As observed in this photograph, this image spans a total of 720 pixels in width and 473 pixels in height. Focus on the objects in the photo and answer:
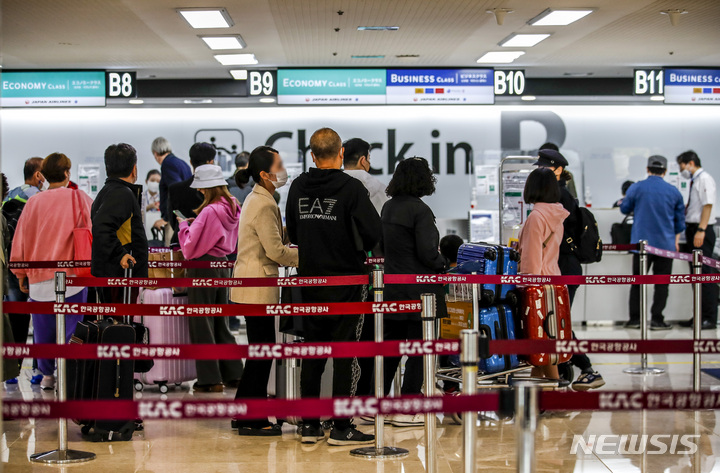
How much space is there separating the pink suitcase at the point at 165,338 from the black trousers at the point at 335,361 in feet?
6.22

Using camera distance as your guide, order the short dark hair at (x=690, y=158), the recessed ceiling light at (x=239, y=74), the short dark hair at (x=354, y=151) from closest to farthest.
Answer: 1. the short dark hair at (x=354, y=151)
2. the short dark hair at (x=690, y=158)
3. the recessed ceiling light at (x=239, y=74)

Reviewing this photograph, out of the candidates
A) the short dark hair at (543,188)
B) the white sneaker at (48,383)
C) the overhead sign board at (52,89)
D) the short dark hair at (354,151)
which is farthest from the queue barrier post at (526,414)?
the overhead sign board at (52,89)

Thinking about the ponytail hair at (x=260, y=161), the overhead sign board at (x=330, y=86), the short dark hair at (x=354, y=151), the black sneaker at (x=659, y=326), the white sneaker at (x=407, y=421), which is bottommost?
the white sneaker at (x=407, y=421)

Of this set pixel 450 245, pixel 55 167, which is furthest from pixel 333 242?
pixel 55 167

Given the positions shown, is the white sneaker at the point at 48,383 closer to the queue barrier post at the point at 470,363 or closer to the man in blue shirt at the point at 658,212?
the queue barrier post at the point at 470,363

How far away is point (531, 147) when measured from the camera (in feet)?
42.4

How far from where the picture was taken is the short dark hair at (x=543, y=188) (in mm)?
6117

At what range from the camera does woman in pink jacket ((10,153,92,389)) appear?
6.28 meters

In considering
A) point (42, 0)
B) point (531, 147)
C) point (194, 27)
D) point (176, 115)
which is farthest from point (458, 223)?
point (42, 0)

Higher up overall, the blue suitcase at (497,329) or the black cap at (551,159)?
the black cap at (551,159)

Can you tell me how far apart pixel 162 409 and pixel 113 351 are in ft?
2.40

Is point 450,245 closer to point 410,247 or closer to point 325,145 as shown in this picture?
point 410,247

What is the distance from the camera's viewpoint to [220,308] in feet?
15.7

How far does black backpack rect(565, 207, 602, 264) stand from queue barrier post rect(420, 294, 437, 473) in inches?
107
